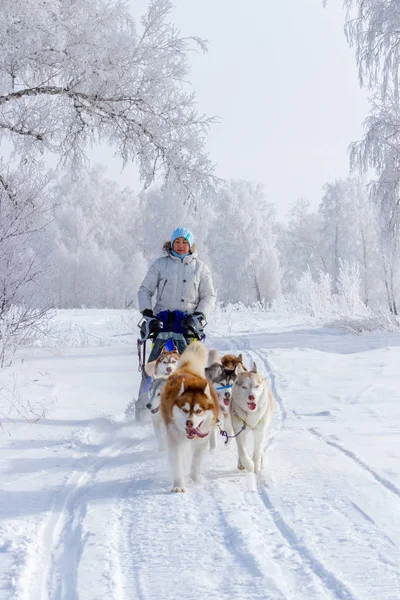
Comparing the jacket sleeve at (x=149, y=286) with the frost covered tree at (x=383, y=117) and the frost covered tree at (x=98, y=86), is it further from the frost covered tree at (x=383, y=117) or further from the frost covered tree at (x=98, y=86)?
the frost covered tree at (x=383, y=117)

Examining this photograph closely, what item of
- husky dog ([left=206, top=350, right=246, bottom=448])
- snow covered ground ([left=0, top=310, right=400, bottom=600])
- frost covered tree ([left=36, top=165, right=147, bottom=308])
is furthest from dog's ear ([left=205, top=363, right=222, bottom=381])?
frost covered tree ([left=36, top=165, right=147, bottom=308])

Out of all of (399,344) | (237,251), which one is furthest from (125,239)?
(399,344)

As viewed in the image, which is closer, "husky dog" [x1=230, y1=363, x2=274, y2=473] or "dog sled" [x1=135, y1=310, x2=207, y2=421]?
"husky dog" [x1=230, y1=363, x2=274, y2=473]

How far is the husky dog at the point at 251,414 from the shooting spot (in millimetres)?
4973

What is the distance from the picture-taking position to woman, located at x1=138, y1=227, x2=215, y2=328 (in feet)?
21.5

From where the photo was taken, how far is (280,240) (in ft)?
156

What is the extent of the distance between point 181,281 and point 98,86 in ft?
10.0

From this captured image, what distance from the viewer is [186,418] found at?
14.7ft

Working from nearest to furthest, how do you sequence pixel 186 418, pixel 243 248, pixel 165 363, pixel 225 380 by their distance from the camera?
pixel 186 418 → pixel 225 380 → pixel 165 363 → pixel 243 248

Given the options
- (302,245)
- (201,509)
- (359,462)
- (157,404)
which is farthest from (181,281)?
(302,245)

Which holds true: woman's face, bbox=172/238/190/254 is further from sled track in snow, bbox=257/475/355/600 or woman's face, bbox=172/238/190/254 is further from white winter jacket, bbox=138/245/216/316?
sled track in snow, bbox=257/475/355/600

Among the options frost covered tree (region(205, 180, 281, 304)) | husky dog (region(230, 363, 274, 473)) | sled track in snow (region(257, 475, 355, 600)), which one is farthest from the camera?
frost covered tree (region(205, 180, 281, 304))

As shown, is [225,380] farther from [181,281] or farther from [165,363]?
[181,281]

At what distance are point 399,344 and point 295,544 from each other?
1096 cm
